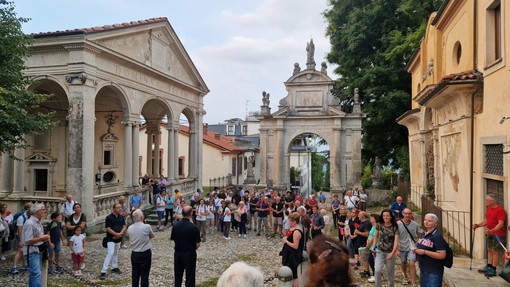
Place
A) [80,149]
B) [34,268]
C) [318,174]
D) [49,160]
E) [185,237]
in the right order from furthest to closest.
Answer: [318,174]
[49,160]
[80,149]
[34,268]
[185,237]

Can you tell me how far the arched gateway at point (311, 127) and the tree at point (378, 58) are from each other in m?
2.17

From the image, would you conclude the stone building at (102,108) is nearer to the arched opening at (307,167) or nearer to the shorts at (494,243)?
the shorts at (494,243)

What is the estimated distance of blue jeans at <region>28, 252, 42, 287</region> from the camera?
698 centimetres

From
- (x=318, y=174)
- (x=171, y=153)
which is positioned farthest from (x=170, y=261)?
(x=318, y=174)

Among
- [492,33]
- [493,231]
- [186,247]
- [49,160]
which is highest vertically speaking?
[492,33]

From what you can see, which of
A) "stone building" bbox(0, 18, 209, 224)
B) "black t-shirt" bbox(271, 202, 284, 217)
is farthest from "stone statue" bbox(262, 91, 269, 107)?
"black t-shirt" bbox(271, 202, 284, 217)

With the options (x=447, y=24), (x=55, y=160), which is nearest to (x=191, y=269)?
(x=447, y=24)

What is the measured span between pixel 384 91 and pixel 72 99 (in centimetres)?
1846

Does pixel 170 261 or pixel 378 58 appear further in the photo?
pixel 378 58

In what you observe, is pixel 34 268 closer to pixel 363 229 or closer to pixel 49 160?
pixel 363 229

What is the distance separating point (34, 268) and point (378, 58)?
23100 millimetres

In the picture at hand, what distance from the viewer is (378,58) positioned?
2508 centimetres

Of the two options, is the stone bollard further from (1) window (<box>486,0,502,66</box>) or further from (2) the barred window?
(1) window (<box>486,0,502,66</box>)

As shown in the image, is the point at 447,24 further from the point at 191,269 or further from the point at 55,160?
the point at 55,160
